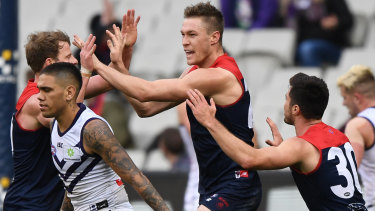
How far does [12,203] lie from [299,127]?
243cm

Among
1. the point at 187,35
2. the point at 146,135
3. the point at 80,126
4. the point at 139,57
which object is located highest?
the point at 187,35

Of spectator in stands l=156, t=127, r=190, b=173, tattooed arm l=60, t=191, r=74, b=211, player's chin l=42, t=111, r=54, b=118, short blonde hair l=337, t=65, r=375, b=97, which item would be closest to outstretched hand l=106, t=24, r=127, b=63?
player's chin l=42, t=111, r=54, b=118

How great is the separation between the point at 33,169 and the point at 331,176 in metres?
2.39

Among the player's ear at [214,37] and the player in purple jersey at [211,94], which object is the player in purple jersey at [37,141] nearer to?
the player in purple jersey at [211,94]

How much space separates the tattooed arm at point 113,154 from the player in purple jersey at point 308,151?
0.65 m

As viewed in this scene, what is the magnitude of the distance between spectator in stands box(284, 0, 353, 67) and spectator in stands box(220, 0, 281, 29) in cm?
49

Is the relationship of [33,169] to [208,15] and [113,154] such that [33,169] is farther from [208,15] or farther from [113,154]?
[208,15]

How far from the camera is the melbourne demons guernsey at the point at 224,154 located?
647cm

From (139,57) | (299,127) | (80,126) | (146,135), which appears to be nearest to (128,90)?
(80,126)

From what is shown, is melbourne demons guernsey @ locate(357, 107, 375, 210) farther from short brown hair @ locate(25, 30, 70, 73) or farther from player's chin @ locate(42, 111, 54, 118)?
player's chin @ locate(42, 111, 54, 118)

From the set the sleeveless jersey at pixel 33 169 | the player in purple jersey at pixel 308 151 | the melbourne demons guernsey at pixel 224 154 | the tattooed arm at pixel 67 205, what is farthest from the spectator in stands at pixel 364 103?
the sleeveless jersey at pixel 33 169

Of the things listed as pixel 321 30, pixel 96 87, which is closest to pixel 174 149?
pixel 321 30

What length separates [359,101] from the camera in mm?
8406

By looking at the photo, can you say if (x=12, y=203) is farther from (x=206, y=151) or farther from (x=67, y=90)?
(x=206, y=151)
